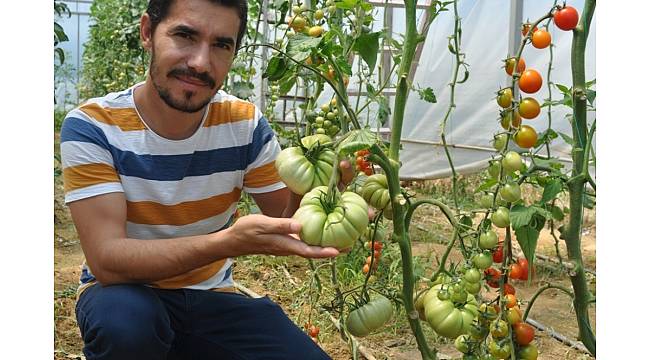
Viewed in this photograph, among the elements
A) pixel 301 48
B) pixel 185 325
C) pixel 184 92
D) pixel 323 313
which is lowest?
Result: pixel 323 313

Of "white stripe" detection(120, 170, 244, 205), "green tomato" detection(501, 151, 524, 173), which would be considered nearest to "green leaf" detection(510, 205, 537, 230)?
"green tomato" detection(501, 151, 524, 173)

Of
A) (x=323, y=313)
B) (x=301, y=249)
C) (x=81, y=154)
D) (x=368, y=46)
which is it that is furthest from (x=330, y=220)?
A: (x=323, y=313)

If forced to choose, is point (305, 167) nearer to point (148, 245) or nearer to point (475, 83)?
point (148, 245)

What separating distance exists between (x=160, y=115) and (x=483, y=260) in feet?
2.57

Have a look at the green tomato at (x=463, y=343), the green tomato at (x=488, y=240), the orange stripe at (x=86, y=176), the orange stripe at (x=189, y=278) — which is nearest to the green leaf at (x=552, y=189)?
the green tomato at (x=488, y=240)

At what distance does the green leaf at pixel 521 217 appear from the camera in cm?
124

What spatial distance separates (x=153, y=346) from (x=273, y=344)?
30cm

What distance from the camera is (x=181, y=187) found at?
5.11 feet

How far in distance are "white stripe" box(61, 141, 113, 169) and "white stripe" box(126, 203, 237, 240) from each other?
17 cm

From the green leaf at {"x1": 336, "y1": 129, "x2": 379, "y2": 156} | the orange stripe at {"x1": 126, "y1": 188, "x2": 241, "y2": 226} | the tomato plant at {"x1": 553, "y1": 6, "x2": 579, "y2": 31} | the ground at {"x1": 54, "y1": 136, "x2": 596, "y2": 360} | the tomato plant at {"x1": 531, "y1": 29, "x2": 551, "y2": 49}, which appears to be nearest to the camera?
the green leaf at {"x1": 336, "y1": 129, "x2": 379, "y2": 156}

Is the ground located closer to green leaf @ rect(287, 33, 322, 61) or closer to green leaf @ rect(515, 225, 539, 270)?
green leaf @ rect(515, 225, 539, 270)

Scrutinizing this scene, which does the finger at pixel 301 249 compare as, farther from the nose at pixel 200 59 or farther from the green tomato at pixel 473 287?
the nose at pixel 200 59

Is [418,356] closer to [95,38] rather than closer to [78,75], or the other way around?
[95,38]

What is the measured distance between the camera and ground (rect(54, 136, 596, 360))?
2344 mm
